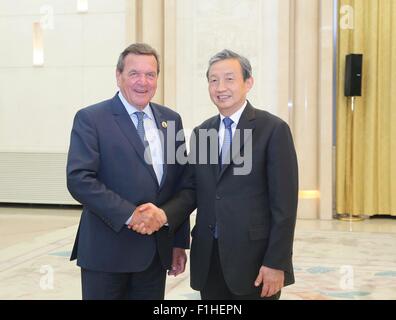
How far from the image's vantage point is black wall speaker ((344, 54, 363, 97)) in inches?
283

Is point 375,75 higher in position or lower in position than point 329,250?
higher

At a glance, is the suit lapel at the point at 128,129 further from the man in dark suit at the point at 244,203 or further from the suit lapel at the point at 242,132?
the suit lapel at the point at 242,132

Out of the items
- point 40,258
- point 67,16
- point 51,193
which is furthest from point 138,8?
point 40,258

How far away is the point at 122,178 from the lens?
2148 millimetres

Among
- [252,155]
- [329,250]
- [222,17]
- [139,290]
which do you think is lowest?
[329,250]

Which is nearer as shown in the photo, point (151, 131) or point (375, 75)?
point (151, 131)

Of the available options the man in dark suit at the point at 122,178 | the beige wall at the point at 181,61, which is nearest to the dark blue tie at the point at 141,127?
the man in dark suit at the point at 122,178

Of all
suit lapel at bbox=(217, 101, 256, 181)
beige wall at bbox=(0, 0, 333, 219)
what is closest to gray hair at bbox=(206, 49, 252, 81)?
suit lapel at bbox=(217, 101, 256, 181)

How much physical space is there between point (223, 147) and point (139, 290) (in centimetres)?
68

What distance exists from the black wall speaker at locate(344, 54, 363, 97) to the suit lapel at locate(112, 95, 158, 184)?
5.54 m

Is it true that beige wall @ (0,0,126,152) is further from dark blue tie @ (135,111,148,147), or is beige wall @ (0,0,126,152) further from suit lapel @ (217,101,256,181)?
suit lapel @ (217,101,256,181)

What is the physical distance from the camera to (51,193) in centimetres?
838
